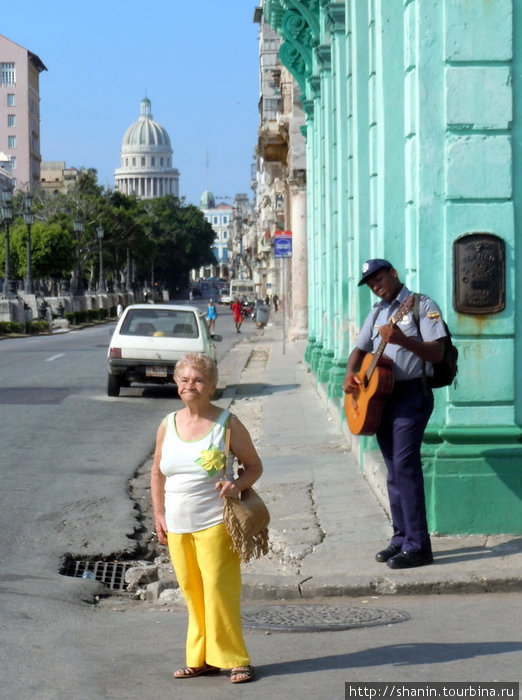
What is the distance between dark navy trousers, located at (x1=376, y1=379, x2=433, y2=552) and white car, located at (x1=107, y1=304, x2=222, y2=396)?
558 inches

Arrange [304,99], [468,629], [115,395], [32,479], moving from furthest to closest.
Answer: [304,99], [115,395], [32,479], [468,629]

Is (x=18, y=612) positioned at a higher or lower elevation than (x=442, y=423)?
lower

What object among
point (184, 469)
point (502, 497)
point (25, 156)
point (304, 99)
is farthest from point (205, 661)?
point (25, 156)

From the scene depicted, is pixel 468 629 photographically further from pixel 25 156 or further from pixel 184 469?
pixel 25 156

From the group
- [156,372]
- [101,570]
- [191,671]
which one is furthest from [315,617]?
[156,372]

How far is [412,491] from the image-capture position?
26.9 ft

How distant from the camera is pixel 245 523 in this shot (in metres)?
5.79

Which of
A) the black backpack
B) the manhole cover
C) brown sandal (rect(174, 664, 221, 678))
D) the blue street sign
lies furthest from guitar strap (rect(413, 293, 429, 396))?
the blue street sign

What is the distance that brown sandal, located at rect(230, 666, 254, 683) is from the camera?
5852 millimetres

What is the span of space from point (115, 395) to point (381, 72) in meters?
12.2

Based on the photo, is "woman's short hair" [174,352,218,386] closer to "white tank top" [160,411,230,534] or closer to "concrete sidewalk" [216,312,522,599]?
"white tank top" [160,411,230,534]

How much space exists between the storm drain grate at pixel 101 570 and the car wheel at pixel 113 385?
42.7 ft

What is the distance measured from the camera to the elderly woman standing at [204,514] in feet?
19.1

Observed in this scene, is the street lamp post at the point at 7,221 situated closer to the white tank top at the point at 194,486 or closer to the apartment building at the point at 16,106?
the white tank top at the point at 194,486
